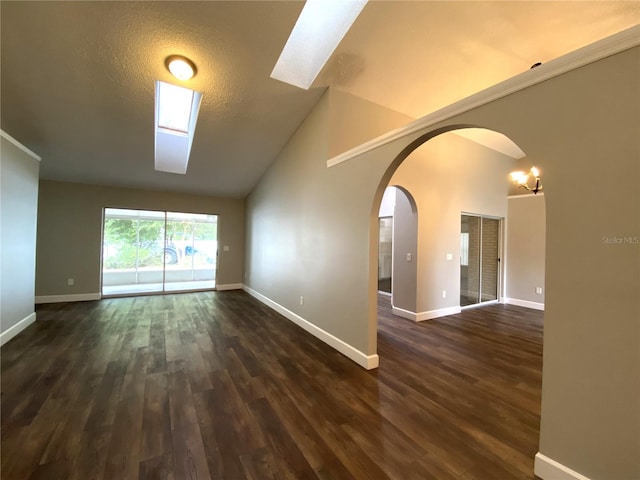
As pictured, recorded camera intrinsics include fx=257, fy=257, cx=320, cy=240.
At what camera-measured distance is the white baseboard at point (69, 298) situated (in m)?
Result: 5.37

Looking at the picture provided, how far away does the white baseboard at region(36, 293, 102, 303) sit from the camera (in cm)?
537

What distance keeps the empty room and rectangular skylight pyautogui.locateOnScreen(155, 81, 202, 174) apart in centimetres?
4

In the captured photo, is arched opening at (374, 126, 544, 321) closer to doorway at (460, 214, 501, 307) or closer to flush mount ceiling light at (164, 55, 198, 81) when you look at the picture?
doorway at (460, 214, 501, 307)

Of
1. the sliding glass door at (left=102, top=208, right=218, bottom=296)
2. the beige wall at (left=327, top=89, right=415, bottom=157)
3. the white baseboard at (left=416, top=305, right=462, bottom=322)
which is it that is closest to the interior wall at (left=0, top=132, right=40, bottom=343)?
the sliding glass door at (left=102, top=208, right=218, bottom=296)

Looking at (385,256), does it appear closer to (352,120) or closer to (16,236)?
(352,120)

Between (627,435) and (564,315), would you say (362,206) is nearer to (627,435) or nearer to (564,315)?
(564,315)

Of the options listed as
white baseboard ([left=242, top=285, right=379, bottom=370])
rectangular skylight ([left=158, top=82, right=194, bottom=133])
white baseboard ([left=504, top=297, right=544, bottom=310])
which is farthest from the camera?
white baseboard ([left=504, top=297, right=544, bottom=310])

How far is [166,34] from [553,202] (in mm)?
3739

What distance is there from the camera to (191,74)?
3.18 metres

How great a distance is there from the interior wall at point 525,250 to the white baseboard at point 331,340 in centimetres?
485

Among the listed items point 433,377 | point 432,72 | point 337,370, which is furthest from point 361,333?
point 432,72

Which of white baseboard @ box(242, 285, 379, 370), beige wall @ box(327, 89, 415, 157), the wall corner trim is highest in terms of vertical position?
beige wall @ box(327, 89, 415, 157)

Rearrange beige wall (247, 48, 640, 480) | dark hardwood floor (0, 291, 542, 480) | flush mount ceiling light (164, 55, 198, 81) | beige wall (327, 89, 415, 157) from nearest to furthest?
1. beige wall (247, 48, 640, 480)
2. dark hardwood floor (0, 291, 542, 480)
3. flush mount ceiling light (164, 55, 198, 81)
4. beige wall (327, 89, 415, 157)

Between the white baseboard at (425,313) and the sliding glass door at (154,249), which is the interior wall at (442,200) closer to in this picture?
the white baseboard at (425,313)
